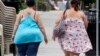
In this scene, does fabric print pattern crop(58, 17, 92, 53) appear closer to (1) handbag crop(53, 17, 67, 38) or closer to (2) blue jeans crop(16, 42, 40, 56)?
(1) handbag crop(53, 17, 67, 38)

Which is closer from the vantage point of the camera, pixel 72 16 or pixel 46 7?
pixel 72 16

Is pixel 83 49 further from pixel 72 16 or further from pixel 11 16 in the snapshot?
pixel 11 16

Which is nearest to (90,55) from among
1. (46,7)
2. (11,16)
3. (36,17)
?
(11,16)

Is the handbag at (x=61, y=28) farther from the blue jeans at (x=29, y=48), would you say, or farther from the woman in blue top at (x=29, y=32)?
the blue jeans at (x=29, y=48)

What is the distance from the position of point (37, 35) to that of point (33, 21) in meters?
0.27

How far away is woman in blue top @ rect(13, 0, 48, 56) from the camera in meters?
8.52

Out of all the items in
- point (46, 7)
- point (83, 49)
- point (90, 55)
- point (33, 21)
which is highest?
point (33, 21)

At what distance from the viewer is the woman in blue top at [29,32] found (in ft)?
28.0

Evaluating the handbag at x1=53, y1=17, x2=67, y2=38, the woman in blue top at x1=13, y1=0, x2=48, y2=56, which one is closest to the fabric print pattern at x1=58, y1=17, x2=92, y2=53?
the handbag at x1=53, y1=17, x2=67, y2=38

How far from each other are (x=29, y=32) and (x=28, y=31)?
0.03 meters

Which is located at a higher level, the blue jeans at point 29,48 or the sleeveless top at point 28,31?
the sleeveless top at point 28,31

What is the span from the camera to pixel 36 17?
867 centimetres

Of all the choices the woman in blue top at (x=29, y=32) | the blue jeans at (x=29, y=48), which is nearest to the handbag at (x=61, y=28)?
the woman in blue top at (x=29, y=32)

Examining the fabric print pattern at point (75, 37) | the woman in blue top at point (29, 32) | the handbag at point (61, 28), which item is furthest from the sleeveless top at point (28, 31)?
the fabric print pattern at point (75, 37)
